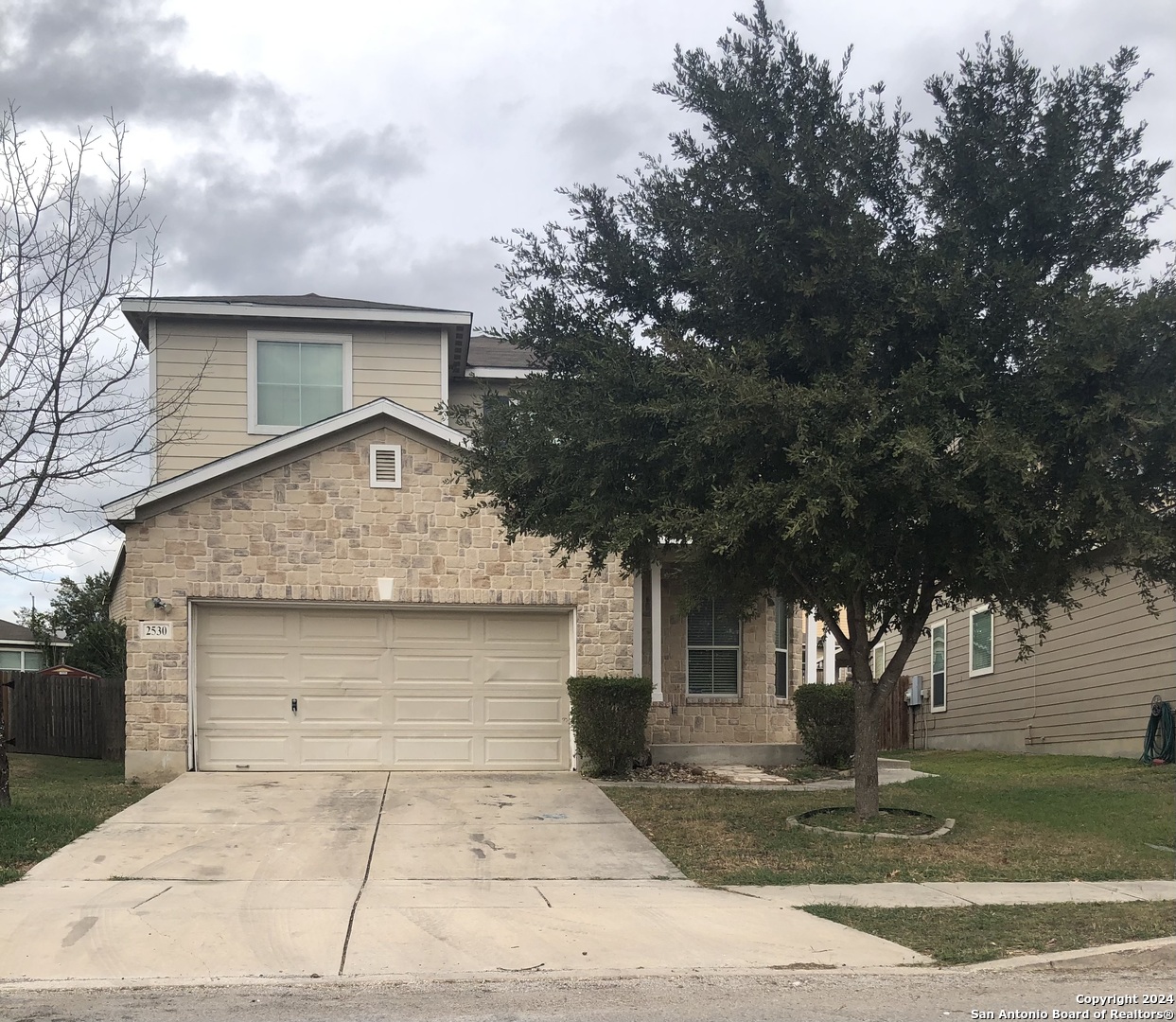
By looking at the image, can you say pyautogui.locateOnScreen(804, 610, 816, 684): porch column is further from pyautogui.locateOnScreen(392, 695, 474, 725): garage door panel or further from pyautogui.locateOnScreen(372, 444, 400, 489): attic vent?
pyautogui.locateOnScreen(372, 444, 400, 489): attic vent

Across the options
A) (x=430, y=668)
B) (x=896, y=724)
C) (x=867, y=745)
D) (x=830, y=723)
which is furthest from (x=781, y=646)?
(x=896, y=724)

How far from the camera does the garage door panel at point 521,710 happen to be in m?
15.2

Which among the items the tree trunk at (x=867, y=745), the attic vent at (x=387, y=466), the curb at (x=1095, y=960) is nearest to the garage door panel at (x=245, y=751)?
the attic vent at (x=387, y=466)

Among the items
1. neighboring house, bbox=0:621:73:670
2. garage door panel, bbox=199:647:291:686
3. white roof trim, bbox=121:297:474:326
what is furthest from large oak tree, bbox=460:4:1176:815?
neighboring house, bbox=0:621:73:670

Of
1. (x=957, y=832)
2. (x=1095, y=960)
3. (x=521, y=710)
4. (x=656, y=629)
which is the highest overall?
(x=656, y=629)

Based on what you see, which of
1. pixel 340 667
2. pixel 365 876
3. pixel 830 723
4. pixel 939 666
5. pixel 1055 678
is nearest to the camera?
pixel 365 876

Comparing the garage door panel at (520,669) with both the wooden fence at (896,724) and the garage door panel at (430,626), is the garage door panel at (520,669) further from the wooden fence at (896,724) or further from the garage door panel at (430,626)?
the wooden fence at (896,724)

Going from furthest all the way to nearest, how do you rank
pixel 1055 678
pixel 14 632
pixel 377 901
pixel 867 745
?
pixel 14 632 < pixel 1055 678 < pixel 867 745 < pixel 377 901

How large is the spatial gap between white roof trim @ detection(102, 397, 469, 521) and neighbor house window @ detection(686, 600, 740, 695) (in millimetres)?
4664

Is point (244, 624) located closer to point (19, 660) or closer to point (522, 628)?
point (522, 628)

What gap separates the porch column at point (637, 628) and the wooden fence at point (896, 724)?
33.6 ft

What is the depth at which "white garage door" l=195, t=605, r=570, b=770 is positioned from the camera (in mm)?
14656

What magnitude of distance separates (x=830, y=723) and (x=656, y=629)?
2.68m

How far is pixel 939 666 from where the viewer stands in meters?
24.8
